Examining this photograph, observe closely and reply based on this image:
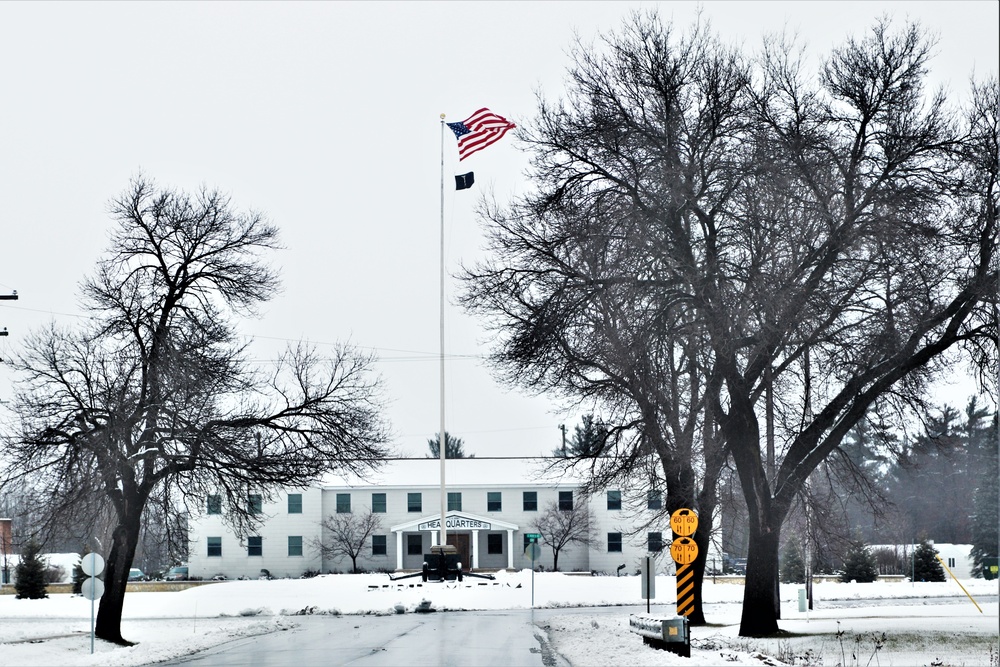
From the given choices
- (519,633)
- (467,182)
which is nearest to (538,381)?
(519,633)

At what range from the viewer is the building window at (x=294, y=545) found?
255ft

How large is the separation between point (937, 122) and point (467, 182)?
1113 inches

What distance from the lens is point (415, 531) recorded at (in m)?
76.6

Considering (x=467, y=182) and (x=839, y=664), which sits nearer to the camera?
(x=839, y=664)

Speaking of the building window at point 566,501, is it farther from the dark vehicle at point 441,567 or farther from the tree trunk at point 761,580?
the tree trunk at point 761,580

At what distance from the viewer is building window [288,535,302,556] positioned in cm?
7781

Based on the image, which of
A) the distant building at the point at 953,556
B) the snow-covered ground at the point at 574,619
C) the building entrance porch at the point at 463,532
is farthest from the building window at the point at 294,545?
the distant building at the point at 953,556

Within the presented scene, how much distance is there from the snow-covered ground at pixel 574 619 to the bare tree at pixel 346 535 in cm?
1520

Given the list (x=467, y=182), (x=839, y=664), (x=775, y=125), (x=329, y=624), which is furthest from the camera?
(x=467, y=182)

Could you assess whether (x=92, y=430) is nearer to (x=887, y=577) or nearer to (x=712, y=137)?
(x=712, y=137)

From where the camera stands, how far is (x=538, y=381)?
2809 cm

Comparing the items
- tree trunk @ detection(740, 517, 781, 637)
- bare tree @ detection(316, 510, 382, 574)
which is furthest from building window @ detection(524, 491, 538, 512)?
tree trunk @ detection(740, 517, 781, 637)

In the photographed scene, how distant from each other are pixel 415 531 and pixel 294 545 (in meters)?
8.12

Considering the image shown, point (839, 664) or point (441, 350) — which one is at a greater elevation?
point (441, 350)
